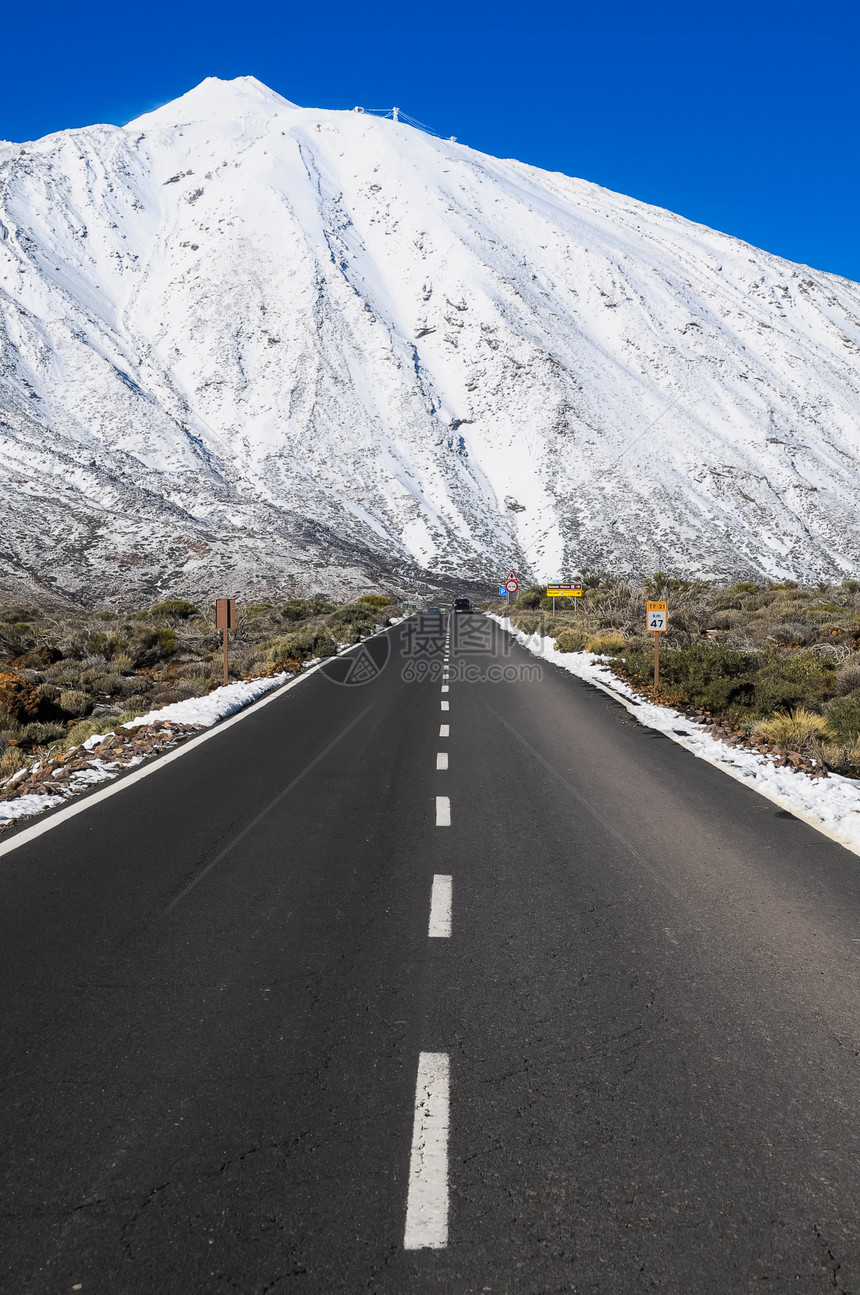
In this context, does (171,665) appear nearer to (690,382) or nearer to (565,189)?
(690,382)

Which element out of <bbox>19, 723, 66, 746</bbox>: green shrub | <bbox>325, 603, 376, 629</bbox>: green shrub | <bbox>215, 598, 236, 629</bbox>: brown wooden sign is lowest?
<bbox>19, 723, 66, 746</bbox>: green shrub

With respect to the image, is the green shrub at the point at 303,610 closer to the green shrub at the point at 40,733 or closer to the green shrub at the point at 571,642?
the green shrub at the point at 571,642

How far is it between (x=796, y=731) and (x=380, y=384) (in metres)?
97.4

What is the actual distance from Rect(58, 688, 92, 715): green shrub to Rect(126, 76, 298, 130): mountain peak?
592 ft

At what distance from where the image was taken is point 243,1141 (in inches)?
115

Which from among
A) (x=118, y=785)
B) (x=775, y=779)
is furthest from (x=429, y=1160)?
(x=775, y=779)

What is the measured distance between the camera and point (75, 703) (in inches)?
622

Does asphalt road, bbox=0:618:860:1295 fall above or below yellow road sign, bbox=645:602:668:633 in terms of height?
below

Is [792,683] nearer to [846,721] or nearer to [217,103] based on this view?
[846,721]

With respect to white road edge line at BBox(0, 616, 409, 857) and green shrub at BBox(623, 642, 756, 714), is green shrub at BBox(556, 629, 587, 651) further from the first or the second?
white road edge line at BBox(0, 616, 409, 857)

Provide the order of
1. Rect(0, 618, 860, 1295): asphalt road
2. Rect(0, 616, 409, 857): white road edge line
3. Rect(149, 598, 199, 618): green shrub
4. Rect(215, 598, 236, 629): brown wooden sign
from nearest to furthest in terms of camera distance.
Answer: Rect(0, 618, 860, 1295): asphalt road → Rect(0, 616, 409, 857): white road edge line → Rect(215, 598, 236, 629): brown wooden sign → Rect(149, 598, 199, 618): green shrub

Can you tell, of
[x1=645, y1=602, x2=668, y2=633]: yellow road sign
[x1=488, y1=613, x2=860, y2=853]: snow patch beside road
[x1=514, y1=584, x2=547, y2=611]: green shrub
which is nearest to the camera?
[x1=488, y1=613, x2=860, y2=853]: snow patch beside road

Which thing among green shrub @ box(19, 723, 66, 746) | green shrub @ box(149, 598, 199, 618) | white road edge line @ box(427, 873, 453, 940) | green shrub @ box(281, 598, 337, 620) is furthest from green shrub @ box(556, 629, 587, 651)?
green shrub @ box(149, 598, 199, 618)

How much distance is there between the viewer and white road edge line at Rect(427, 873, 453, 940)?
4.75 metres
